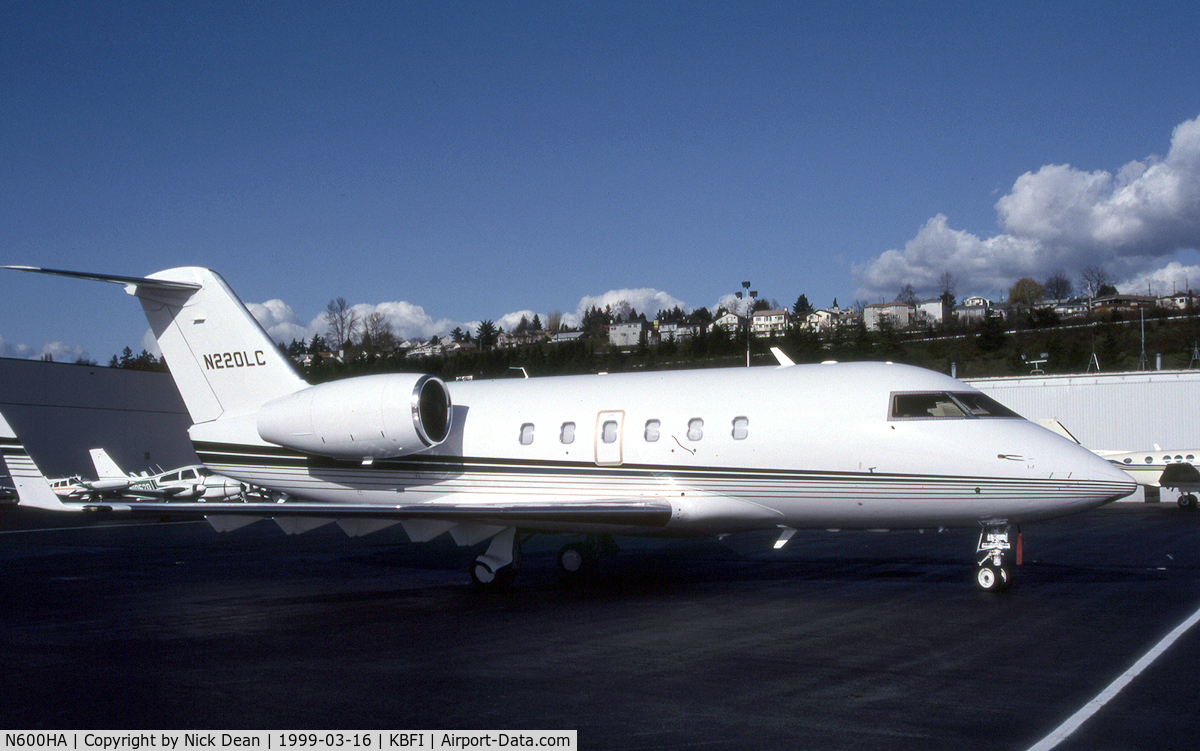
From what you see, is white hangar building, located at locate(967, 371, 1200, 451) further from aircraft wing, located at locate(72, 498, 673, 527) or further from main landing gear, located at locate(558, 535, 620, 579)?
aircraft wing, located at locate(72, 498, 673, 527)

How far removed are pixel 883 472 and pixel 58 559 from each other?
1690 cm

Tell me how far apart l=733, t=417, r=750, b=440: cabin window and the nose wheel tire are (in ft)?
11.9

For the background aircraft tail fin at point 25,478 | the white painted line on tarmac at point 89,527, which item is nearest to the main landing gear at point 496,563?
the background aircraft tail fin at point 25,478

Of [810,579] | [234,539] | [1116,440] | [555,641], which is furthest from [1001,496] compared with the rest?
[1116,440]

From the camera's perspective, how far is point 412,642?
976cm

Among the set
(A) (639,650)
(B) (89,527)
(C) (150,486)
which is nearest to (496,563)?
(A) (639,650)

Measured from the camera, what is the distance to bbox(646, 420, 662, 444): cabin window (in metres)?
12.9

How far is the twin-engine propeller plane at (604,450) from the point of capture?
38.1 ft

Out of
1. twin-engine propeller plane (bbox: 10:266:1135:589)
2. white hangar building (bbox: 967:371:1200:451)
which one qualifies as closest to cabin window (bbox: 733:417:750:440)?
twin-engine propeller plane (bbox: 10:266:1135:589)

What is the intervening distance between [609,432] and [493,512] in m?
2.14

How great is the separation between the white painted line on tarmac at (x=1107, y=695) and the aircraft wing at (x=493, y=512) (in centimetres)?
581

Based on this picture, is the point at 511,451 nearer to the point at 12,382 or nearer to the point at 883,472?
the point at 883,472

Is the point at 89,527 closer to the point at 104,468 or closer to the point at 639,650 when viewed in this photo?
the point at 104,468
